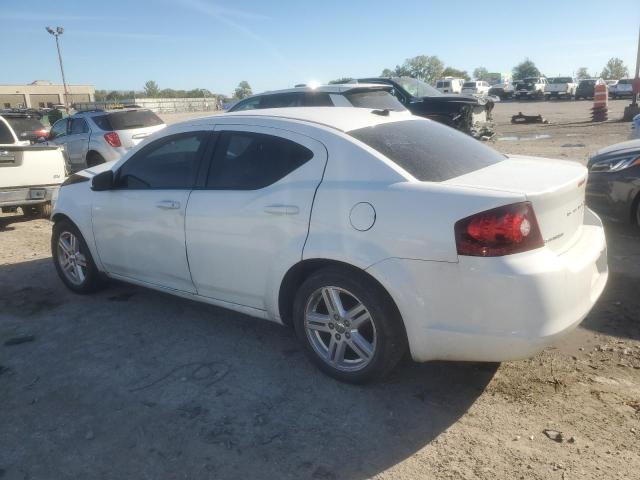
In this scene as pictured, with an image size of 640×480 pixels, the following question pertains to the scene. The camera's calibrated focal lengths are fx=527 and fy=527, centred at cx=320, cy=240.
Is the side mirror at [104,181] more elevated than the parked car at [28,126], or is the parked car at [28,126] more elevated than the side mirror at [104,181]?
the parked car at [28,126]

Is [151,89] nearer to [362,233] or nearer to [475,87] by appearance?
[475,87]

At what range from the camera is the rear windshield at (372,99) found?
8885mm

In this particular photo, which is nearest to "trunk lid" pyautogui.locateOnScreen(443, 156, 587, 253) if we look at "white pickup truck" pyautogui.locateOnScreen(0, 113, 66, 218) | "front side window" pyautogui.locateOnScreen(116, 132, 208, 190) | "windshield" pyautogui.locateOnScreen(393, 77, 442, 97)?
"front side window" pyautogui.locateOnScreen(116, 132, 208, 190)

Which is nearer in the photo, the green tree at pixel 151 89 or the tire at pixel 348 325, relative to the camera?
the tire at pixel 348 325

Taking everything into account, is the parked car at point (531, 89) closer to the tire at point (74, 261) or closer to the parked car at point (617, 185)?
the parked car at point (617, 185)

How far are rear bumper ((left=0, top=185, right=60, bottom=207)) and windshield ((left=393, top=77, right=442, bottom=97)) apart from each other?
8.84 m

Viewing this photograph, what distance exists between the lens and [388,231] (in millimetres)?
2863

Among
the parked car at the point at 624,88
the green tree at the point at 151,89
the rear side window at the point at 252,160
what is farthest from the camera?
the green tree at the point at 151,89

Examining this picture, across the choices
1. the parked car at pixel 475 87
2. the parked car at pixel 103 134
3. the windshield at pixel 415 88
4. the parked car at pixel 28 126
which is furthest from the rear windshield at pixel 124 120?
the parked car at pixel 475 87

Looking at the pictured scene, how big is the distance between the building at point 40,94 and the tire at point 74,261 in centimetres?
9006

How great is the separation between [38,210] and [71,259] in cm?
481

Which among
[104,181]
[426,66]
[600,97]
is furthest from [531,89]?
[426,66]

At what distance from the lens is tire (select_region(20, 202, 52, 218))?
8.49 meters

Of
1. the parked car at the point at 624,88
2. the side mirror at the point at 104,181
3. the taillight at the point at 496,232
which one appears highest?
the parked car at the point at 624,88
